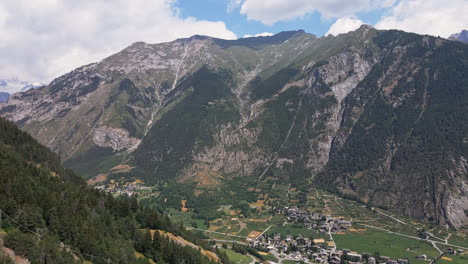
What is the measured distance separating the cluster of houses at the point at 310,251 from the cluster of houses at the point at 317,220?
14055 millimetres

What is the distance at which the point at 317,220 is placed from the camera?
547ft

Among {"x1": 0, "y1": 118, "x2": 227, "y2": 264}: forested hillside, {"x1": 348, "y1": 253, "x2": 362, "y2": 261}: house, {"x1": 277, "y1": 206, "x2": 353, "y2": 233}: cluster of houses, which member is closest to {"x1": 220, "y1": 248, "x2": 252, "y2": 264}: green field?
{"x1": 0, "y1": 118, "x2": 227, "y2": 264}: forested hillside

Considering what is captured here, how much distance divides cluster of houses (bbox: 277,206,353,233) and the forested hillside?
8728 cm

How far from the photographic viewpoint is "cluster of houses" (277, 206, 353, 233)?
158 metres

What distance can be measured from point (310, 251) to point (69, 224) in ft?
321

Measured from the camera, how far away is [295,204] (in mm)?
194500

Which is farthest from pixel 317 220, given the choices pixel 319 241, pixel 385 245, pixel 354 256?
pixel 354 256

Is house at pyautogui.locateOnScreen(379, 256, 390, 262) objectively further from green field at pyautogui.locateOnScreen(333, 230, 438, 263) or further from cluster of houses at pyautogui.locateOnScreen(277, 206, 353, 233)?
cluster of houses at pyautogui.locateOnScreen(277, 206, 353, 233)

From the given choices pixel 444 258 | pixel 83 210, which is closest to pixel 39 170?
pixel 83 210

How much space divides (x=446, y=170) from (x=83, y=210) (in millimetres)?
186236

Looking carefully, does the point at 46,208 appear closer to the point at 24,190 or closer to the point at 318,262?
the point at 24,190

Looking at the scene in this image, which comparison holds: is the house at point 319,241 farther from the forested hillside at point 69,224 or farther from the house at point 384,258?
the forested hillside at point 69,224

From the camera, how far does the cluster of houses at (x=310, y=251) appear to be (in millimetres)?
122875

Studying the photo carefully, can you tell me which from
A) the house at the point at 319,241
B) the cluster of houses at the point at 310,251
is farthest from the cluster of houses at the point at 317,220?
the cluster of houses at the point at 310,251
